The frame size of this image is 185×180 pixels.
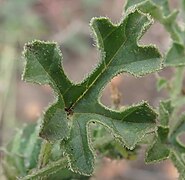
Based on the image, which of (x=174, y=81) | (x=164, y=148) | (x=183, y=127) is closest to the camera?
(x=164, y=148)

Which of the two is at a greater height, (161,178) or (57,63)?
(161,178)

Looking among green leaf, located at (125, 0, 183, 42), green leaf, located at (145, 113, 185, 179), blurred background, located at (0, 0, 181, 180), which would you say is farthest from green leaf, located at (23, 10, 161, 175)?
blurred background, located at (0, 0, 181, 180)

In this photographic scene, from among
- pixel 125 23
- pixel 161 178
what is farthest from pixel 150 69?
pixel 161 178

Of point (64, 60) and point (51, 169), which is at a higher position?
point (64, 60)

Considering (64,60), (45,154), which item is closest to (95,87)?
(45,154)

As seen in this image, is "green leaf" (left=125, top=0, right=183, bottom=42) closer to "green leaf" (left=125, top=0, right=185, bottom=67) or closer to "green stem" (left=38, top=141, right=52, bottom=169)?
"green leaf" (left=125, top=0, right=185, bottom=67)

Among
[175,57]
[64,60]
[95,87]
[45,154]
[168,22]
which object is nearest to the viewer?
[95,87]

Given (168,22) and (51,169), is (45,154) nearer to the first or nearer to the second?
(51,169)

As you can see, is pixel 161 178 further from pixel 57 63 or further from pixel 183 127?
pixel 57 63
